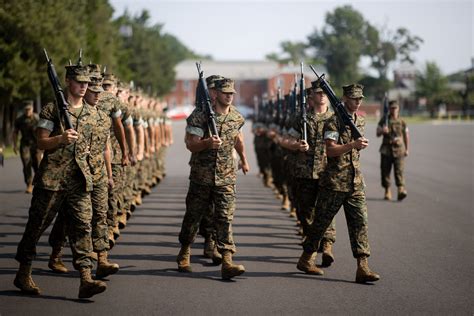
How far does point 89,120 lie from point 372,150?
2918 centimetres

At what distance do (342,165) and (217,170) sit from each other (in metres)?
1.35

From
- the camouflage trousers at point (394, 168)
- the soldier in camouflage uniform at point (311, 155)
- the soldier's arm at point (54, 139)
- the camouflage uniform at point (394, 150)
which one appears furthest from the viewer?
the camouflage uniform at point (394, 150)

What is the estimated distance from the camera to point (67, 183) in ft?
24.8

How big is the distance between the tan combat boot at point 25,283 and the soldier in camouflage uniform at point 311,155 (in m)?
3.44

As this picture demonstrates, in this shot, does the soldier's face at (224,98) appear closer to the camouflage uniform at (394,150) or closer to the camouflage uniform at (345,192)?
the camouflage uniform at (345,192)

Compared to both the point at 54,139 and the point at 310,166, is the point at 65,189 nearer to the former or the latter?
the point at 54,139

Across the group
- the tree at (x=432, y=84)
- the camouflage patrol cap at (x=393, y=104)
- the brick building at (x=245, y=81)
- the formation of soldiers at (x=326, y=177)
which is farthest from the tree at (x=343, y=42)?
the formation of soldiers at (x=326, y=177)

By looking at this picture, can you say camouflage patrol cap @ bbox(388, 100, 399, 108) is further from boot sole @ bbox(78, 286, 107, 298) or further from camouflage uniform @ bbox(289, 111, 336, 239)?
boot sole @ bbox(78, 286, 107, 298)

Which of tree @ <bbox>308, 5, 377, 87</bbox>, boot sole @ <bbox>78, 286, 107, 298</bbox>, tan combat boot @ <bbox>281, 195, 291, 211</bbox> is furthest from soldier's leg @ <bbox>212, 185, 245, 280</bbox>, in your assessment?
tree @ <bbox>308, 5, 377, 87</bbox>

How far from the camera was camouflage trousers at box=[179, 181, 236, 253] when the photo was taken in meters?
8.55

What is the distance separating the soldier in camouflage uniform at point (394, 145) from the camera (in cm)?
1636

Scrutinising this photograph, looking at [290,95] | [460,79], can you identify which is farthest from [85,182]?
[460,79]

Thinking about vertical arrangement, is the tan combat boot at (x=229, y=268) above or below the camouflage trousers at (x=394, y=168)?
below

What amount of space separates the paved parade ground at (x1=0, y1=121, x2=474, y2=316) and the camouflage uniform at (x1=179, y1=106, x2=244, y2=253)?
62 centimetres
